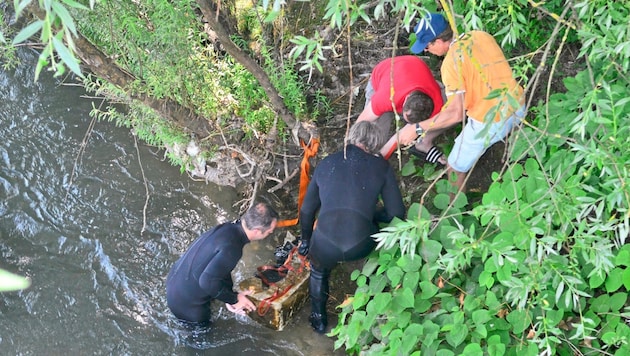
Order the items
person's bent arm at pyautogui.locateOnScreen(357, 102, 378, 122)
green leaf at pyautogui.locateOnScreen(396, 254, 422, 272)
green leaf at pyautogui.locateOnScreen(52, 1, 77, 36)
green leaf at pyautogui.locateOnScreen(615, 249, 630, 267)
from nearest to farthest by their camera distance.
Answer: green leaf at pyautogui.locateOnScreen(52, 1, 77, 36) → green leaf at pyautogui.locateOnScreen(615, 249, 630, 267) → green leaf at pyautogui.locateOnScreen(396, 254, 422, 272) → person's bent arm at pyautogui.locateOnScreen(357, 102, 378, 122)

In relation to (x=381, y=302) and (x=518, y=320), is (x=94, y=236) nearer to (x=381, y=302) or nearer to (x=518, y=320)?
(x=381, y=302)

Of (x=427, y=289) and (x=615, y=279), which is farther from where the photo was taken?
(x=427, y=289)

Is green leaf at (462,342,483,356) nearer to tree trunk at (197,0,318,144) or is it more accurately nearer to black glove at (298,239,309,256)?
black glove at (298,239,309,256)

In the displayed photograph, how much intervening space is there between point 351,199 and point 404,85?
38.1 inches

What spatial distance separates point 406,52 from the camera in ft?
17.0

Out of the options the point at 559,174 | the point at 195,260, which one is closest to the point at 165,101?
the point at 195,260

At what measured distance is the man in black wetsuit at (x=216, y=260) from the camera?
4098mm

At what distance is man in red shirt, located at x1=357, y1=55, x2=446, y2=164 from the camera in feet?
12.9

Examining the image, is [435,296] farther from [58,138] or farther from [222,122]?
[58,138]

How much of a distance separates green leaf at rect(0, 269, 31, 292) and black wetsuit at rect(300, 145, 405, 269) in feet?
9.92

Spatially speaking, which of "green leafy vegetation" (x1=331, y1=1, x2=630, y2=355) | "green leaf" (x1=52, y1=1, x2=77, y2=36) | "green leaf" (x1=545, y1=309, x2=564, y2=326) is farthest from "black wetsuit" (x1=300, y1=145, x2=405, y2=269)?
"green leaf" (x1=52, y1=1, x2=77, y2=36)

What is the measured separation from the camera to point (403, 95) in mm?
4051

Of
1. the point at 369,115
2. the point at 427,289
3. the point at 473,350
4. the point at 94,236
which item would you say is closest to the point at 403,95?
the point at 369,115

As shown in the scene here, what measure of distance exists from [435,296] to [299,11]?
10.9 ft
